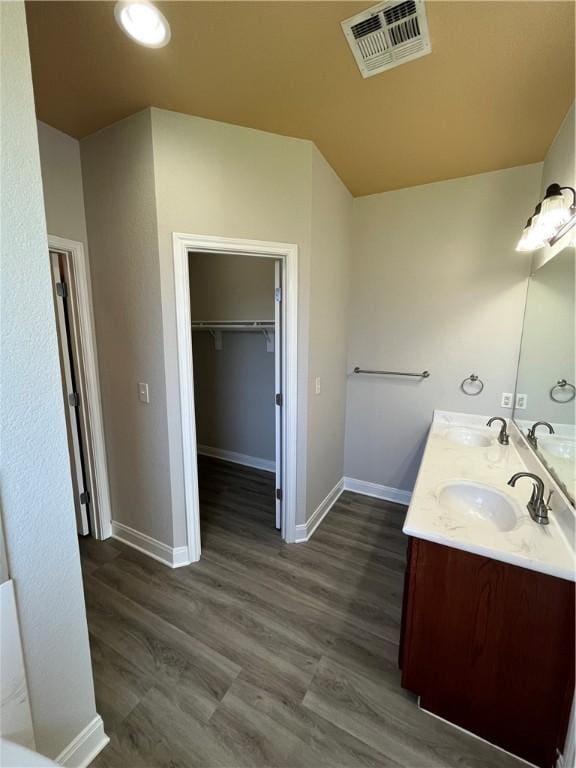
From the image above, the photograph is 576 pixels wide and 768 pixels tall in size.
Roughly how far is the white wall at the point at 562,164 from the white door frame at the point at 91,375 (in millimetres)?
2719

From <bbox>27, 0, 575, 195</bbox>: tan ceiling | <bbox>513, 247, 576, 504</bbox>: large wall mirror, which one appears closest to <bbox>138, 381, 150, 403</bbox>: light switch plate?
<bbox>27, 0, 575, 195</bbox>: tan ceiling

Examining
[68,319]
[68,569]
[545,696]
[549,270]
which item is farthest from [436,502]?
[68,319]

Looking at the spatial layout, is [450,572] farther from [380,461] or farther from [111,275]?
[111,275]

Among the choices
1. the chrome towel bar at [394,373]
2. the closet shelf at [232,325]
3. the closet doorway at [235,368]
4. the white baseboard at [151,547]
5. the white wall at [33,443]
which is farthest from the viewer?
the closet doorway at [235,368]

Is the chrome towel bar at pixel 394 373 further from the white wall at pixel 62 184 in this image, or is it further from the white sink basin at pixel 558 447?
the white wall at pixel 62 184

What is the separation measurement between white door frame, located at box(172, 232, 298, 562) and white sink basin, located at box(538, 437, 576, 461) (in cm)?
140

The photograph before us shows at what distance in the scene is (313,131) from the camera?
1878mm

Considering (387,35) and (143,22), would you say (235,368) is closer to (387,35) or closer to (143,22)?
(143,22)

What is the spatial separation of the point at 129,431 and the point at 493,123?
2.83m

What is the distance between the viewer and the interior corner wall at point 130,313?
5.96 ft

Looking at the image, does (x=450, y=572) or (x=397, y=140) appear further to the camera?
(x=397, y=140)

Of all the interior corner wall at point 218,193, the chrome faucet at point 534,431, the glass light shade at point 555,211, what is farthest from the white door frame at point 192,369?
the chrome faucet at point 534,431

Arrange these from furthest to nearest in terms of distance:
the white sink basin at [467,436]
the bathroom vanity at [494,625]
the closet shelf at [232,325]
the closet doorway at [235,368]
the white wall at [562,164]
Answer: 1. the closet doorway at [235,368]
2. the closet shelf at [232,325]
3. the white sink basin at [467,436]
4. the white wall at [562,164]
5. the bathroom vanity at [494,625]

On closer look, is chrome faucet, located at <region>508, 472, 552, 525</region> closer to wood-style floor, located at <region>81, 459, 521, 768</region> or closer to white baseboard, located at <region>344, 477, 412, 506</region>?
wood-style floor, located at <region>81, 459, 521, 768</region>
